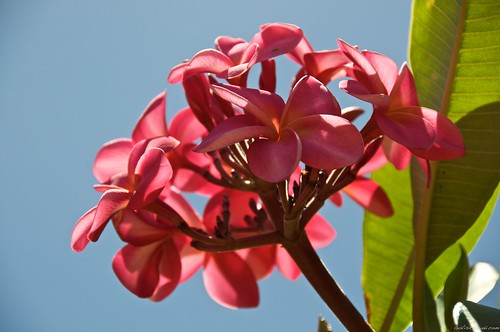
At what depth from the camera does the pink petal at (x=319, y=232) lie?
52.0 inches

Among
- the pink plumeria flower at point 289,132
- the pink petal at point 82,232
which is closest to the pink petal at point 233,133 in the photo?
the pink plumeria flower at point 289,132

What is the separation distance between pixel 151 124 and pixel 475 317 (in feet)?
1.91

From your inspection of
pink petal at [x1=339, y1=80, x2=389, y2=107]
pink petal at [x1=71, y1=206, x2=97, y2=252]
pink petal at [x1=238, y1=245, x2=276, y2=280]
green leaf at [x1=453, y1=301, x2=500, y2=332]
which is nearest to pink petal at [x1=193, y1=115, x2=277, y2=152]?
pink petal at [x1=339, y1=80, x2=389, y2=107]

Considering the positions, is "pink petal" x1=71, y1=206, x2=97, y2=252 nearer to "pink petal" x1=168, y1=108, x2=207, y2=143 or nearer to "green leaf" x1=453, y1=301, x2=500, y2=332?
"pink petal" x1=168, y1=108, x2=207, y2=143

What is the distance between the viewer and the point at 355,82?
0.92 meters

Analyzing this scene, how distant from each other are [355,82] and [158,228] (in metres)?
0.36

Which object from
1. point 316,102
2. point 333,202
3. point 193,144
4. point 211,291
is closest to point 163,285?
point 211,291

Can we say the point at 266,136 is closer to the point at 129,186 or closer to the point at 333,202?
the point at 129,186

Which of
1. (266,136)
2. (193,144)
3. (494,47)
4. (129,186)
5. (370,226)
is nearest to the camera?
(266,136)

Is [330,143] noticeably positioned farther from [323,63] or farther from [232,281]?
[232,281]

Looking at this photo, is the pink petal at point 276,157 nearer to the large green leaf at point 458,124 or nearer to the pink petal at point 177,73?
the pink petal at point 177,73

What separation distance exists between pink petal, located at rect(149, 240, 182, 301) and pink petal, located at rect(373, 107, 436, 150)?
0.40 metres

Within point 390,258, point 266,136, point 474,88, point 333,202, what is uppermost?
point 266,136

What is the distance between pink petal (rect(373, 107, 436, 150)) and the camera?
85 cm
